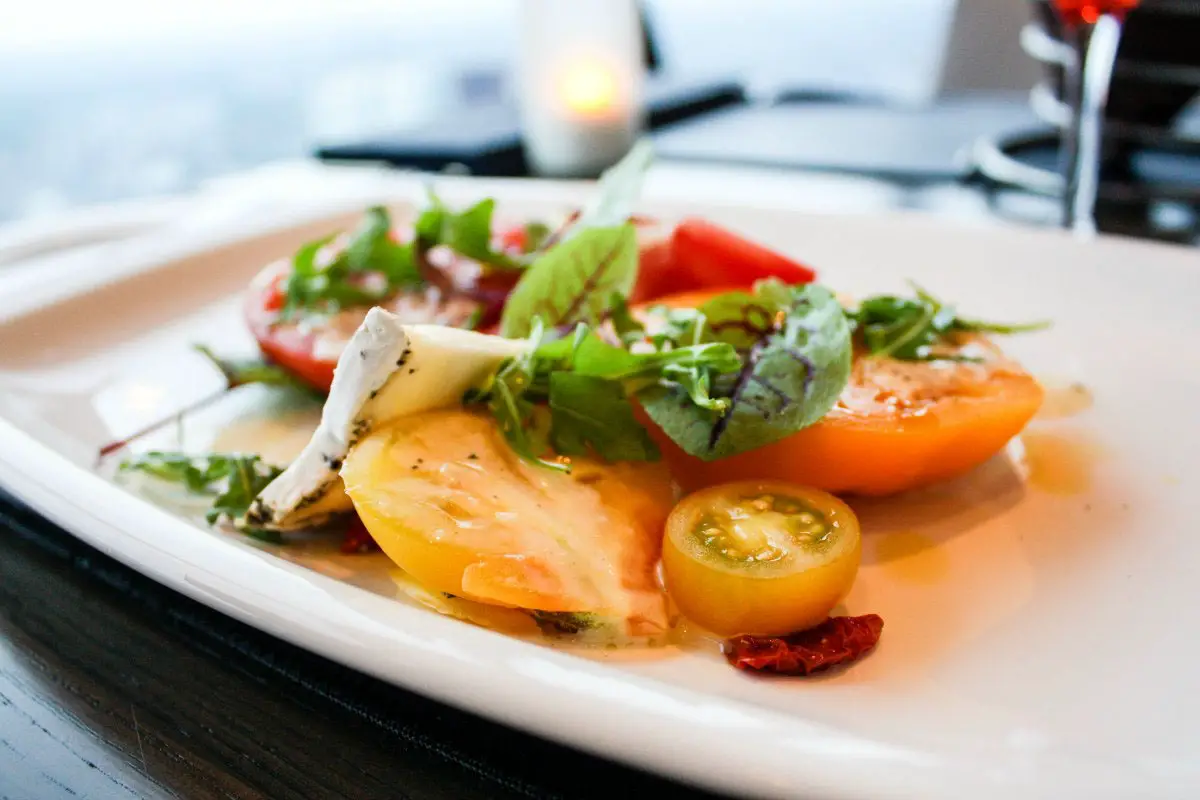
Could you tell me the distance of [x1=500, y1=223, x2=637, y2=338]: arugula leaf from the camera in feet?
3.88

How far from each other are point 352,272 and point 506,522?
0.81 metres

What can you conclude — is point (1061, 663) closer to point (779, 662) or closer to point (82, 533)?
point (779, 662)

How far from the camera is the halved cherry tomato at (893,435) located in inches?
38.9

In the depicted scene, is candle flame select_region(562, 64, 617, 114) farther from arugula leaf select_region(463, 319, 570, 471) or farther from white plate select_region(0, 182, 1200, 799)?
arugula leaf select_region(463, 319, 570, 471)

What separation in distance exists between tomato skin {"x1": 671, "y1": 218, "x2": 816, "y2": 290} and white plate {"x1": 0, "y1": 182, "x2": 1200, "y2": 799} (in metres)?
0.25

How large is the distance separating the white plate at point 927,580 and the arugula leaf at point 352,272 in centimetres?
19

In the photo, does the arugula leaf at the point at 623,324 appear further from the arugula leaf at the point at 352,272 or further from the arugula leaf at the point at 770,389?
the arugula leaf at the point at 352,272

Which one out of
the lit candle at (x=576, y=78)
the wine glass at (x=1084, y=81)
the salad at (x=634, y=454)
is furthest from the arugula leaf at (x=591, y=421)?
the lit candle at (x=576, y=78)

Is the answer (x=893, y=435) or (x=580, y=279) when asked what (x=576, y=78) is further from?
(x=893, y=435)

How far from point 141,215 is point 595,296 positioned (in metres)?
1.42

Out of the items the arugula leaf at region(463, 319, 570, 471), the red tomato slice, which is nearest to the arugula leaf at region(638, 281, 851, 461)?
the arugula leaf at region(463, 319, 570, 471)

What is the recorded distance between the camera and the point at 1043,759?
1.86ft

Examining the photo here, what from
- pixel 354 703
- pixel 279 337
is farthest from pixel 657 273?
pixel 354 703

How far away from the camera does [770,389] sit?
95cm
